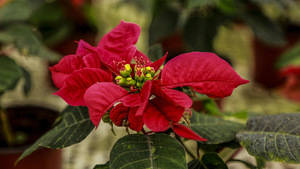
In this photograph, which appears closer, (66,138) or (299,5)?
(66,138)

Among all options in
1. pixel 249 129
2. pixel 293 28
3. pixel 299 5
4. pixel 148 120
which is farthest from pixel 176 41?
pixel 148 120

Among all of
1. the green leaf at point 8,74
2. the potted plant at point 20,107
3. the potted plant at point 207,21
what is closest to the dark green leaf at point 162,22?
the potted plant at point 207,21

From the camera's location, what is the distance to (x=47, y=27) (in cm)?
113

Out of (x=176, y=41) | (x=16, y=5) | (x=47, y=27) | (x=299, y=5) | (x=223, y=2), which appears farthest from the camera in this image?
(x=299, y=5)

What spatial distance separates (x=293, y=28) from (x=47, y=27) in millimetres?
850

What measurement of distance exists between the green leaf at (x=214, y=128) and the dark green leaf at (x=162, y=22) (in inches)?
18.7

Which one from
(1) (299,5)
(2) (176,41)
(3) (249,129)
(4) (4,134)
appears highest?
(1) (299,5)

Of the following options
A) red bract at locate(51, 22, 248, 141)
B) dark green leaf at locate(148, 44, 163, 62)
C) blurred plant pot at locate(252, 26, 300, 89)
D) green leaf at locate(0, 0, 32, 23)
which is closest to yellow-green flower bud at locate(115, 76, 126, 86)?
red bract at locate(51, 22, 248, 141)

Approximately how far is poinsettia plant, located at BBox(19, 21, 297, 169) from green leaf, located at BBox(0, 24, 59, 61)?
9.7 inches

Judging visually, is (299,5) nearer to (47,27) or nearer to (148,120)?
(47,27)

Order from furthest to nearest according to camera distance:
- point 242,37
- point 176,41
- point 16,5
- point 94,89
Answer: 1. point 242,37
2. point 176,41
3. point 16,5
4. point 94,89

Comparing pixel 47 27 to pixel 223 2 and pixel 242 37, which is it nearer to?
pixel 223 2

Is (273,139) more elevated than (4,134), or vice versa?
(273,139)

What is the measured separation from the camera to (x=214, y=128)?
1.40ft
